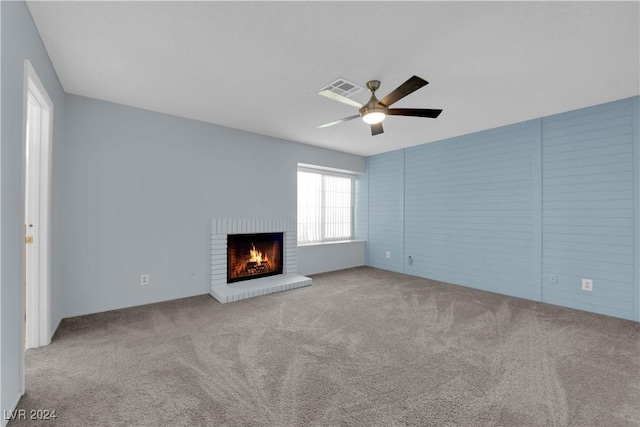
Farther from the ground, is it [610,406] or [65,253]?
[65,253]

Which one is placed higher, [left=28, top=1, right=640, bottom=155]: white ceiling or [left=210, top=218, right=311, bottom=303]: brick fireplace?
[left=28, top=1, right=640, bottom=155]: white ceiling

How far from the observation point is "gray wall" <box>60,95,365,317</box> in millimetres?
3217

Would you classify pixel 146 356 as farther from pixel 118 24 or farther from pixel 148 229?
pixel 118 24

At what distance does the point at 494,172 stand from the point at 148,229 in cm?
520

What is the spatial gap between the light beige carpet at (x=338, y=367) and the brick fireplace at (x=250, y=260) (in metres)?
0.53

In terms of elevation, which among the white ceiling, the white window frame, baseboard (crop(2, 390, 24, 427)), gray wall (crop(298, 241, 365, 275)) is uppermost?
the white ceiling

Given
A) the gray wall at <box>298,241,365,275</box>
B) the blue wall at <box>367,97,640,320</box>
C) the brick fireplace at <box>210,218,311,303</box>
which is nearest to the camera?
the blue wall at <box>367,97,640,320</box>

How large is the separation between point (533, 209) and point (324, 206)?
3.66 m

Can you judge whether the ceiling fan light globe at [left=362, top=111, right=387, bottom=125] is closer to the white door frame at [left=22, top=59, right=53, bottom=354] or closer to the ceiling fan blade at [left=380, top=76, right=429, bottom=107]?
the ceiling fan blade at [left=380, top=76, right=429, bottom=107]

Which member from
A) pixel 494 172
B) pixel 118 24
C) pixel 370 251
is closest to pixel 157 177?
pixel 118 24

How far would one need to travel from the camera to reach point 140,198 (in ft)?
11.8

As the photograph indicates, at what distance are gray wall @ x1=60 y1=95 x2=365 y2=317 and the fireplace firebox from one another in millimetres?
388

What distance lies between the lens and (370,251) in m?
6.39

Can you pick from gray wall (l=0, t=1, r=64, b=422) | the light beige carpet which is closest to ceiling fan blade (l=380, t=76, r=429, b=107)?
the light beige carpet
